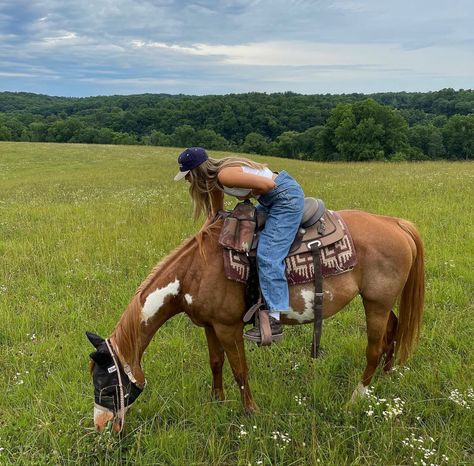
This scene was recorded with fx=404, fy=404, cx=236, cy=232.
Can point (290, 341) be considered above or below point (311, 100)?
below

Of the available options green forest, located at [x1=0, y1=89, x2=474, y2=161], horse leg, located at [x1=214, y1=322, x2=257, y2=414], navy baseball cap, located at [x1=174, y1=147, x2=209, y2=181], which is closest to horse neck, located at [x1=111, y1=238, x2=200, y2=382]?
horse leg, located at [x1=214, y1=322, x2=257, y2=414]

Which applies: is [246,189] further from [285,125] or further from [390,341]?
[285,125]

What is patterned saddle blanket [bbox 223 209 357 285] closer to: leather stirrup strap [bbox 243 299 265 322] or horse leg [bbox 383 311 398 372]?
leather stirrup strap [bbox 243 299 265 322]

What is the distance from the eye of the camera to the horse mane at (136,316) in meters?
3.37

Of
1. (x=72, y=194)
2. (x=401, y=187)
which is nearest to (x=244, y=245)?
(x=401, y=187)

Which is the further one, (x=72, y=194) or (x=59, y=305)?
(x=72, y=194)

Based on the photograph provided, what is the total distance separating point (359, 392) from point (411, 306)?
42.0 inches

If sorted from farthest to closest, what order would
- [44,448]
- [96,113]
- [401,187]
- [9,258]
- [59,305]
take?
1. [96,113]
2. [401,187]
3. [9,258]
4. [59,305]
5. [44,448]

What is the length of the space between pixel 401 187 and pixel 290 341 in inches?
435

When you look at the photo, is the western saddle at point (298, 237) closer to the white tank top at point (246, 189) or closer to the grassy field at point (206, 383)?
the white tank top at point (246, 189)

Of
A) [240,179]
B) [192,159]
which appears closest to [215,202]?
[192,159]

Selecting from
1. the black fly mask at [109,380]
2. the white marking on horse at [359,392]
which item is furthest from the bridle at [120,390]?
the white marking on horse at [359,392]

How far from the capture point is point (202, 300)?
142 inches

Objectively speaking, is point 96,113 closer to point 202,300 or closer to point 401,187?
point 401,187
